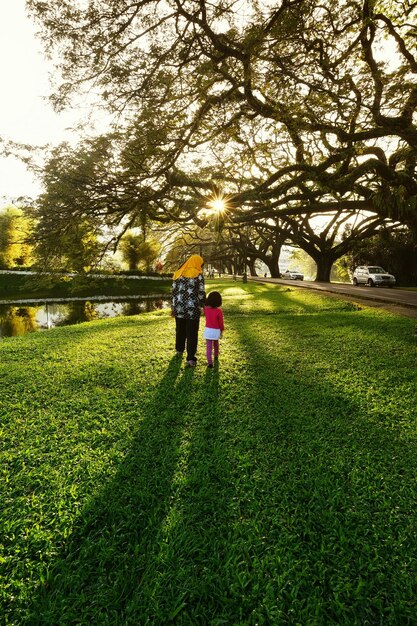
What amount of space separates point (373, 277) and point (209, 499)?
102 feet

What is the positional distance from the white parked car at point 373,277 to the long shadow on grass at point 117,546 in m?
30.6

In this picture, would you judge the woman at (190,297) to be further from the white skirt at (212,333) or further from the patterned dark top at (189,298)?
the white skirt at (212,333)

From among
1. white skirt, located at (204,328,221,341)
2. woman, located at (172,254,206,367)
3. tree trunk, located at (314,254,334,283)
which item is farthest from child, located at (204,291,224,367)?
tree trunk, located at (314,254,334,283)

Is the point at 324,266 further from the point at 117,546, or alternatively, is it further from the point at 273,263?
the point at 117,546

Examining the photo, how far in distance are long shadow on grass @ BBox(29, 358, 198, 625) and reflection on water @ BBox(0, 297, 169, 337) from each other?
16942mm

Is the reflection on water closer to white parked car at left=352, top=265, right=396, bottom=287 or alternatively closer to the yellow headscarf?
the yellow headscarf

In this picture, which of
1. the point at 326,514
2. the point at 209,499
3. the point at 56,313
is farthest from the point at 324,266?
the point at 209,499

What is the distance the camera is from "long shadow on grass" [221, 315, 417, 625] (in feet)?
6.24

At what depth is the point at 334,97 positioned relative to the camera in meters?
8.20

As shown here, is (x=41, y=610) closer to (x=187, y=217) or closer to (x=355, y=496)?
(x=355, y=496)

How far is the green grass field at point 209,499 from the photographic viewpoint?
6.31 ft

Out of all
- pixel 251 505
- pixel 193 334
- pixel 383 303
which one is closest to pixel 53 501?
pixel 251 505

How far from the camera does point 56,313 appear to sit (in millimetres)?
25594

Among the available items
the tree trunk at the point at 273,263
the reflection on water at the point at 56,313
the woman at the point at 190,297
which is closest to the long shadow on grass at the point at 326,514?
the woman at the point at 190,297
